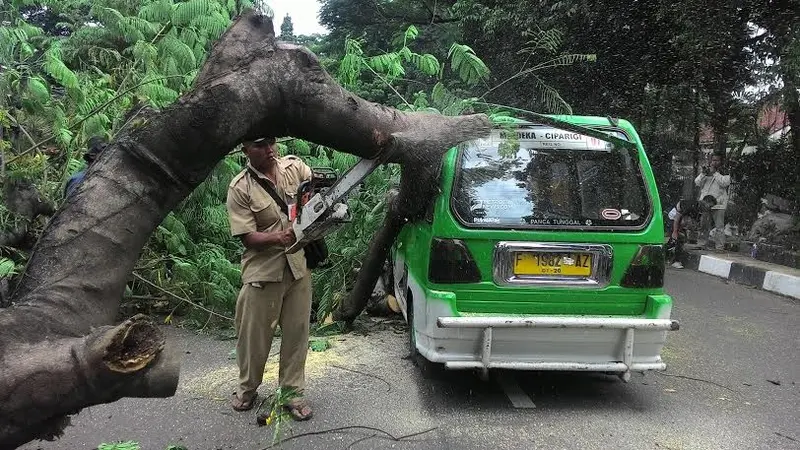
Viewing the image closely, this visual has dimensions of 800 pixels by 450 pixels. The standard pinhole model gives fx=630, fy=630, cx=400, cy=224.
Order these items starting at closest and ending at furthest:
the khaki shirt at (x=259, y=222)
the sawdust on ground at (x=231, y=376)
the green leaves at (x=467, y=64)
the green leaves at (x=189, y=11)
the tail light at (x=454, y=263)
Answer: the khaki shirt at (x=259, y=222) < the tail light at (x=454, y=263) < the sawdust on ground at (x=231, y=376) < the green leaves at (x=467, y=64) < the green leaves at (x=189, y=11)

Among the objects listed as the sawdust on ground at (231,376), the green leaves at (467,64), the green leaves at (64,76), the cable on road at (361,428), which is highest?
the green leaves at (467,64)

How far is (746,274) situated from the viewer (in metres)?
9.23

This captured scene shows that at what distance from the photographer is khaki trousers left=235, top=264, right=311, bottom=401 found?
12.6 ft

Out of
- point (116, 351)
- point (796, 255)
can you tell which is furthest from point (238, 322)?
point (796, 255)

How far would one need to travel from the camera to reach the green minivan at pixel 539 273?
396cm

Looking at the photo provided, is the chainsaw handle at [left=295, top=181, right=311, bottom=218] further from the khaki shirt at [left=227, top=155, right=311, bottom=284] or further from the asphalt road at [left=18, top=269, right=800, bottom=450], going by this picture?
the asphalt road at [left=18, top=269, right=800, bottom=450]

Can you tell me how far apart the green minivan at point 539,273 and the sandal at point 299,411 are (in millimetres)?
832

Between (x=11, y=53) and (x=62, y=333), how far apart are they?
447 cm

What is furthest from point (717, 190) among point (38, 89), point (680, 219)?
point (38, 89)

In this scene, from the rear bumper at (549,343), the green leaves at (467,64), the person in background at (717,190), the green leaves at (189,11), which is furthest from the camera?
the person in background at (717,190)

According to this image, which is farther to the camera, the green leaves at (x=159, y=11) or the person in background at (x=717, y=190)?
the person in background at (x=717, y=190)

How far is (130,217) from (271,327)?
1717 millimetres

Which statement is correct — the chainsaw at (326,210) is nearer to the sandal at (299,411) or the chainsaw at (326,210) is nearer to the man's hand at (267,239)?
the man's hand at (267,239)

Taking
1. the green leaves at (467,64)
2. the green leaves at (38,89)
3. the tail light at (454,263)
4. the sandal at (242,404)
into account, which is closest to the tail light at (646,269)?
the tail light at (454,263)
